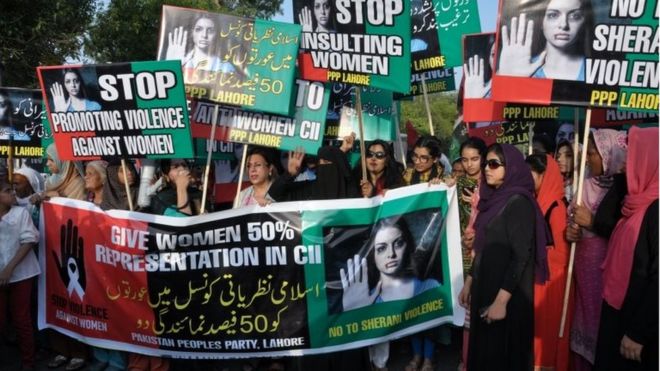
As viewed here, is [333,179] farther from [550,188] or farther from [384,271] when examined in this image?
[550,188]

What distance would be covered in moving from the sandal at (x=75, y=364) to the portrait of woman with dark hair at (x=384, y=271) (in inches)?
90.5

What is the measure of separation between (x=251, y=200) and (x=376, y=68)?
1526mm

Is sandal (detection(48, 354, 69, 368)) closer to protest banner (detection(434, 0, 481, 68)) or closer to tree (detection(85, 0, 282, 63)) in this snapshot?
protest banner (detection(434, 0, 481, 68))

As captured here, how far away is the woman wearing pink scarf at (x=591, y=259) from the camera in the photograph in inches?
166

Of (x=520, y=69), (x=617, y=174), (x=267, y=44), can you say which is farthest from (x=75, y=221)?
(x=617, y=174)

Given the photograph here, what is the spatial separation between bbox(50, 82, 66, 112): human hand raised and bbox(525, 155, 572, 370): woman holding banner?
3.59 metres

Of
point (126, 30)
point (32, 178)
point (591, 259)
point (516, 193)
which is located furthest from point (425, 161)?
point (126, 30)

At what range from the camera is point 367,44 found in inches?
221

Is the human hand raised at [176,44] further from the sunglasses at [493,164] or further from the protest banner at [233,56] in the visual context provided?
the sunglasses at [493,164]

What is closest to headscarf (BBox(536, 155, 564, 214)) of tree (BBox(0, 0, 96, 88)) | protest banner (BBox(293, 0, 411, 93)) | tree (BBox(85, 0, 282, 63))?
protest banner (BBox(293, 0, 411, 93))

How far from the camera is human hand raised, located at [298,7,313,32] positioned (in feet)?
19.6

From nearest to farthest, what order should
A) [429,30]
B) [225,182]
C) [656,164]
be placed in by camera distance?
[656,164] < [429,30] < [225,182]

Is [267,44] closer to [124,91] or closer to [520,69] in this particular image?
[124,91]

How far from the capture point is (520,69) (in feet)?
14.0
